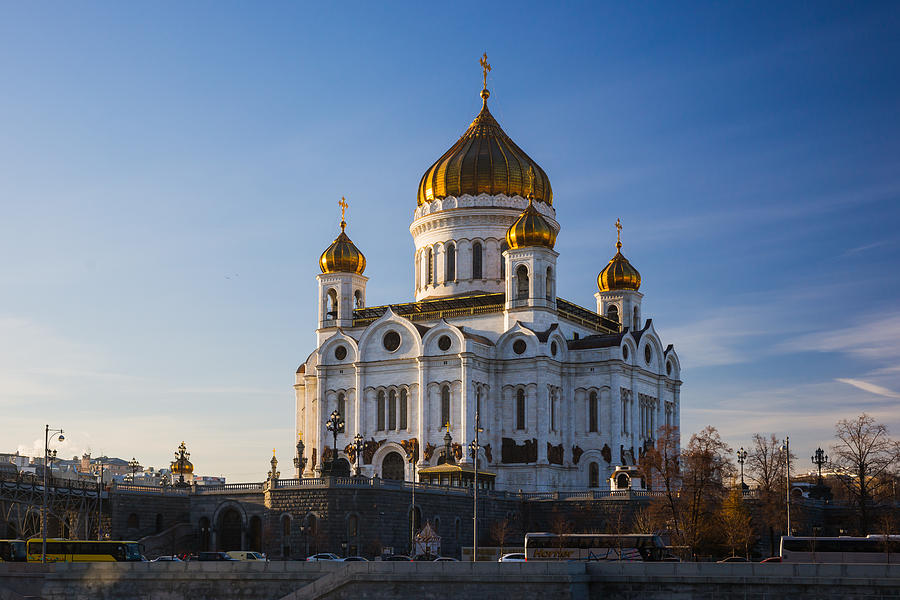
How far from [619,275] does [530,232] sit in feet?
40.5

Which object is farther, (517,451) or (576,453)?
(576,453)

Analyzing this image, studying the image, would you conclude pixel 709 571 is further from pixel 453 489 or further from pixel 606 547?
pixel 453 489

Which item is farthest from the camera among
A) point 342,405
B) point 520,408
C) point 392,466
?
point 342,405

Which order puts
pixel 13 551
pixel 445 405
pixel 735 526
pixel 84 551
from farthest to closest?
pixel 445 405
pixel 735 526
pixel 13 551
pixel 84 551

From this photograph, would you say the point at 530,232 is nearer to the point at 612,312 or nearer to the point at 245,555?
the point at 612,312

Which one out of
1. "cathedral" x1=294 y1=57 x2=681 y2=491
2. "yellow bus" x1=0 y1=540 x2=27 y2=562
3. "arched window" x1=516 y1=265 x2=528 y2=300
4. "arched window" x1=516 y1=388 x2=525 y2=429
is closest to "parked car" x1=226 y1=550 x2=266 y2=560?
"yellow bus" x1=0 y1=540 x2=27 y2=562

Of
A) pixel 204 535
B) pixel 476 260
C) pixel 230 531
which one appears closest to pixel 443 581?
pixel 230 531

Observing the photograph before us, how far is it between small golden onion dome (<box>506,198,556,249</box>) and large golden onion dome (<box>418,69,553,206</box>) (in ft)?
18.6

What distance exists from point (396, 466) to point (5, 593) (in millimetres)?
35771

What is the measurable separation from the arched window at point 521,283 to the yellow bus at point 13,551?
38.9 meters

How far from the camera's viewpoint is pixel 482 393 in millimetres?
81688

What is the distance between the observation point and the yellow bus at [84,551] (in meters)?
52.3

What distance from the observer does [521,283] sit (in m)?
84.2

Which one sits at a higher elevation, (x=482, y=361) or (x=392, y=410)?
(x=482, y=361)
